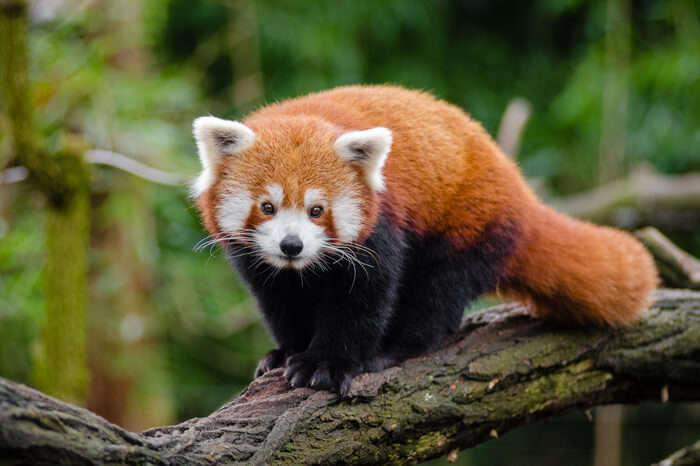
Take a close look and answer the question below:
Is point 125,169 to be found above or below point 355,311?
above

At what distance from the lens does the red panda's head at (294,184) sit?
212 cm

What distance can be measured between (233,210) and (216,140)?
0.24 metres

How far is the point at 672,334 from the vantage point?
2.63m

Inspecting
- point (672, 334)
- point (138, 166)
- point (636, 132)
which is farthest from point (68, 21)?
point (636, 132)

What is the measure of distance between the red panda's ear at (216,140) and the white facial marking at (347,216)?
34 cm

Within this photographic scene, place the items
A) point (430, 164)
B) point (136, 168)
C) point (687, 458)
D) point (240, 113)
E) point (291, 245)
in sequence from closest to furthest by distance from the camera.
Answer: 1. point (291, 245)
2. point (430, 164)
3. point (687, 458)
4. point (136, 168)
5. point (240, 113)

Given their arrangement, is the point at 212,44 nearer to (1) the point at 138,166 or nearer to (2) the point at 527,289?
(1) the point at 138,166

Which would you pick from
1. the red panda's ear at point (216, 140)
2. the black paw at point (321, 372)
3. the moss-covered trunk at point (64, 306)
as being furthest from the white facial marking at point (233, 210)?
the moss-covered trunk at point (64, 306)

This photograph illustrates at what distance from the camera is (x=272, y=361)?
254cm

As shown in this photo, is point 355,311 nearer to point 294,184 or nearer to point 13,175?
point 294,184

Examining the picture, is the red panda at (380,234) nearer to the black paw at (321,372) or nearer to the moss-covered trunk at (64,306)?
the black paw at (321,372)

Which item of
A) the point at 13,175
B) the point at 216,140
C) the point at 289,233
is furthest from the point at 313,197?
the point at 13,175

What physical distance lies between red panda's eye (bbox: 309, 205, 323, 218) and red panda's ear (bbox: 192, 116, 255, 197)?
0.30m

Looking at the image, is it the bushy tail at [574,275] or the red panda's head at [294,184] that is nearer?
the red panda's head at [294,184]
